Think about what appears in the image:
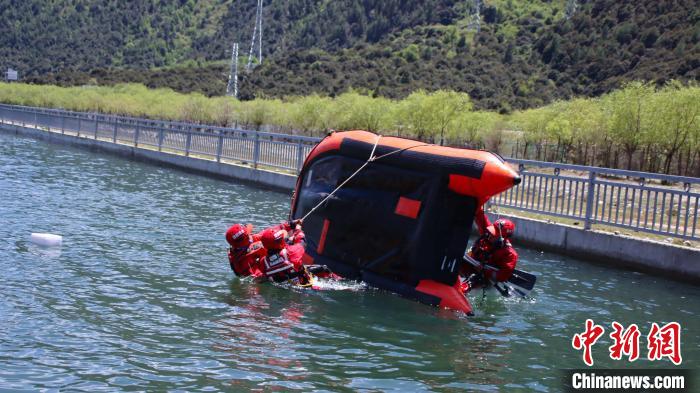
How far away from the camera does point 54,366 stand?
842cm

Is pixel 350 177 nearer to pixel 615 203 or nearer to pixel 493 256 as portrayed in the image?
pixel 493 256

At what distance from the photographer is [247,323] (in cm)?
1047

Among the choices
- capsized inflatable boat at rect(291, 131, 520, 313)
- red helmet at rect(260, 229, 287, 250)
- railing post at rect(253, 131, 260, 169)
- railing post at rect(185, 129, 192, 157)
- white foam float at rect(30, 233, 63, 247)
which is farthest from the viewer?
railing post at rect(185, 129, 192, 157)

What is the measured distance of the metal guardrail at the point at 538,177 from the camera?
48.5ft

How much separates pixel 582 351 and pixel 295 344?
11.0 feet

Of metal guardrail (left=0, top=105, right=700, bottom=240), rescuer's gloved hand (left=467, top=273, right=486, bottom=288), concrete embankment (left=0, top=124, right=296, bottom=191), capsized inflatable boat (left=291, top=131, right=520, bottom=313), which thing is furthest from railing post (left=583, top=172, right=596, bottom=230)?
concrete embankment (left=0, top=124, right=296, bottom=191)

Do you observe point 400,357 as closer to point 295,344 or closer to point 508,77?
point 295,344

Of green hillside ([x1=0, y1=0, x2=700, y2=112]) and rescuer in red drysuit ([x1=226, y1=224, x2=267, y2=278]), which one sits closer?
rescuer in red drysuit ([x1=226, y1=224, x2=267, y2=278])

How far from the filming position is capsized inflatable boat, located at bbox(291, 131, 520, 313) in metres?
11.5

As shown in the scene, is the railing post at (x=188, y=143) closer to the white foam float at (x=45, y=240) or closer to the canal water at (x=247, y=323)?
the canal water at (x=247, y=323)

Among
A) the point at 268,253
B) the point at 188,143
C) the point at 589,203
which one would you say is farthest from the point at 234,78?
the point at 268,253

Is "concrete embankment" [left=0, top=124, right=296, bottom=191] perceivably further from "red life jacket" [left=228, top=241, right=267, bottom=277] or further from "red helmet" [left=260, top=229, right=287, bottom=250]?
"red helmet" [left=260, top=229, right=287, bottom=250]

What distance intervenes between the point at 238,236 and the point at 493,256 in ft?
12.2

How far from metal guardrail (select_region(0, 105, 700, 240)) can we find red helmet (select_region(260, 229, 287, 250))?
6.06 metres
